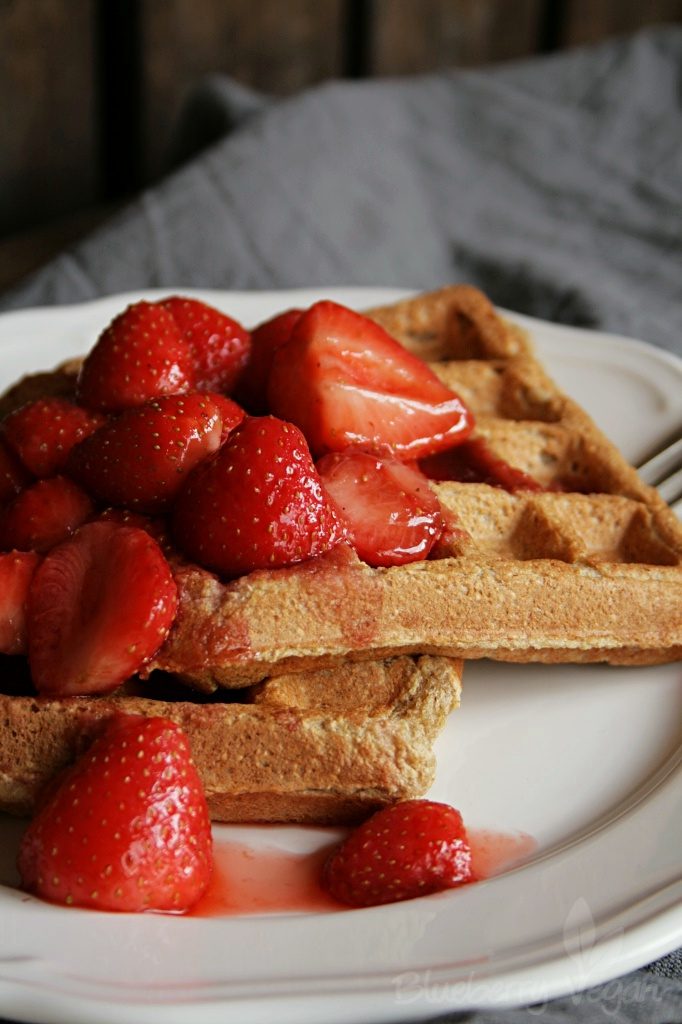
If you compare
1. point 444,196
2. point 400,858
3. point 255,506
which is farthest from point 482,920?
point 444,196

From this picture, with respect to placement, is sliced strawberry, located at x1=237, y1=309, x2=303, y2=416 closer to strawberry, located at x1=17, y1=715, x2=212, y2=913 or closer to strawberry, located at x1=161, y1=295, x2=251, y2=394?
strawberry, located at x1=161, y1=295, x2=251, y2=394

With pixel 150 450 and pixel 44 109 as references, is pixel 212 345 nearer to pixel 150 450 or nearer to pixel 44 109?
pixel 150 450

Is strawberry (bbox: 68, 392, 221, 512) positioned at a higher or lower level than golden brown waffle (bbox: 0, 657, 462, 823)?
higher

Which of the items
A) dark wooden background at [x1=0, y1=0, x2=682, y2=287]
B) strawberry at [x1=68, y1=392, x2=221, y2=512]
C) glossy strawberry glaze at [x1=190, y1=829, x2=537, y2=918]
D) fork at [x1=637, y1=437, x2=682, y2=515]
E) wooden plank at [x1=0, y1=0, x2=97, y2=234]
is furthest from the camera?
dark wooden background at [x1=0, y1=0, x2=682, y2=287]

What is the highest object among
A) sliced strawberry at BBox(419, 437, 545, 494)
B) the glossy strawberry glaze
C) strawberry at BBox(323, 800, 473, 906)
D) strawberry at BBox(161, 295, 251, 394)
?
strawberry at BBox(161, 295, 251, 394)

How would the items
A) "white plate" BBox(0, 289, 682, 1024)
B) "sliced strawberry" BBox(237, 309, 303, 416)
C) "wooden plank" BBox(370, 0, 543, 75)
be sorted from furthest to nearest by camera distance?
"wooden plank" BBox(370, 0, 543, 75) < "sliced strawberry" BBox(237, 309, 303, 416) < "white plate" BBox(0, 289, 682, 1024)

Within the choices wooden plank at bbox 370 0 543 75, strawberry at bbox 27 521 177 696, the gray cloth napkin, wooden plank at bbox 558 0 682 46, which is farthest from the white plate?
wooden plank at bbox 558 0 682 46

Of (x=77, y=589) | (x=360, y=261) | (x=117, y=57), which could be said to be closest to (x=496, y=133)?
(x=360, y=261)
